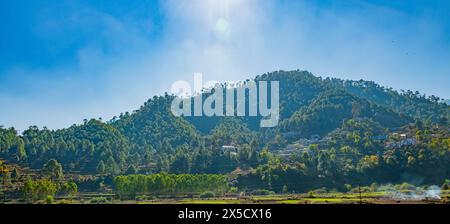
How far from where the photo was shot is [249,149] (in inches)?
1619

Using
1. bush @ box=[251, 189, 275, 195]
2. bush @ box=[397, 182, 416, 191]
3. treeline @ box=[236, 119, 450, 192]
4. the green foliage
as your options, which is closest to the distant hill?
the green foliage

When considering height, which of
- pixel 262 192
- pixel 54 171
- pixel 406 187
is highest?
pixel 54 171

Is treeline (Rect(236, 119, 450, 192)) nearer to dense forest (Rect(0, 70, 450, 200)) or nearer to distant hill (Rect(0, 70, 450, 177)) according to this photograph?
dense forest (Rect(0, 70, 450, 200))

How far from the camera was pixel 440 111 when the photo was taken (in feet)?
189

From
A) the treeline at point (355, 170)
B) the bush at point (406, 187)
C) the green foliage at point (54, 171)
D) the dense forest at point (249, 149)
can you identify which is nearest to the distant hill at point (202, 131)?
the dense forest at point (249, 149)

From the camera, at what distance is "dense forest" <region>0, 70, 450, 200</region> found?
1244 inches

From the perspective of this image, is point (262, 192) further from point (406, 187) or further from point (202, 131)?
point (202, 131)

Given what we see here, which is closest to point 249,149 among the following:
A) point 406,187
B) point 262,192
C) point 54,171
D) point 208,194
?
point 262,192

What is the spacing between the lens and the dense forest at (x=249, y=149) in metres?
31.6

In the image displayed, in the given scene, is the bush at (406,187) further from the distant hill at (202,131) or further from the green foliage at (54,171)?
the green foliage at (54,171)
